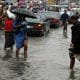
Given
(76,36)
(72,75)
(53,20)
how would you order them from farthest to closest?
1. (53,20)
2. (76,36)
3. (72,75)

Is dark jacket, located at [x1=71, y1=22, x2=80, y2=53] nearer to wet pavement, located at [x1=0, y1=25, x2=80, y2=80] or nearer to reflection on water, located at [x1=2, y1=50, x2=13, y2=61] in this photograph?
wet pavement, located at [x1=0, y1=25, x2=80, y2=80]

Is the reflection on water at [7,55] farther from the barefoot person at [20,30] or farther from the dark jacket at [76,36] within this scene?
the dark jacket at [76,36]

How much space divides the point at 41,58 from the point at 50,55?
117 cm

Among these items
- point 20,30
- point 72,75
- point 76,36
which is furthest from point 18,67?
point 20,30

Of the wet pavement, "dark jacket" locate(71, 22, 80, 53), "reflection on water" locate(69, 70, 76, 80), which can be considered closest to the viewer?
"reflection on water" locate(69, 70, 76, 80)

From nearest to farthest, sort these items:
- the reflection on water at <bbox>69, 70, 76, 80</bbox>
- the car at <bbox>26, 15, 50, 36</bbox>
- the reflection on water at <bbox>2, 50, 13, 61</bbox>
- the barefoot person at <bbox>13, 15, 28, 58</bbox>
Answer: the reflection on water at <bbox>69, 70, 76, 80</bbox> → the barefoot person at <bbox>13, 15, 28, 58</bbox> → the reflection on water at <bbox>2, 50, 13, 61</bbox> → the car at <bbox>26, 15, 50, 36</bbox>

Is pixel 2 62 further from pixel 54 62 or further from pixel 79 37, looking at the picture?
pixel 79 37

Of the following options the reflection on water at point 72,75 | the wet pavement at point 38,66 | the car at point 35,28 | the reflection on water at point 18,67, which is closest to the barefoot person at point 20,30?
the wet pavement at point 38,66

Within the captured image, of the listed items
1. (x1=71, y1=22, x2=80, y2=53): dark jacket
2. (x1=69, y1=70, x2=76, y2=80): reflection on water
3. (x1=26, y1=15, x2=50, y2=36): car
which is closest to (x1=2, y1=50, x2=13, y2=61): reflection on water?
(x1=69, y1=70, x2=76, y2=80): reflection on water

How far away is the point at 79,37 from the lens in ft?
45.9

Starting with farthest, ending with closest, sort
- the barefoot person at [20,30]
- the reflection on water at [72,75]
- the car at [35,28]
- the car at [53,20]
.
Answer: the car at [53,20], the car at [35,28], the barefoot person at [20,30], the reflection on water at [72,75]

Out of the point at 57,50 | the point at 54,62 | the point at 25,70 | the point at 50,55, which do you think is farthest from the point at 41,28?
the point at 25,70

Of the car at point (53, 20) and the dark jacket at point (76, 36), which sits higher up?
the dark jacket at point (76, 36)

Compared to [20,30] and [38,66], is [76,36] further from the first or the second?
[20,30]
